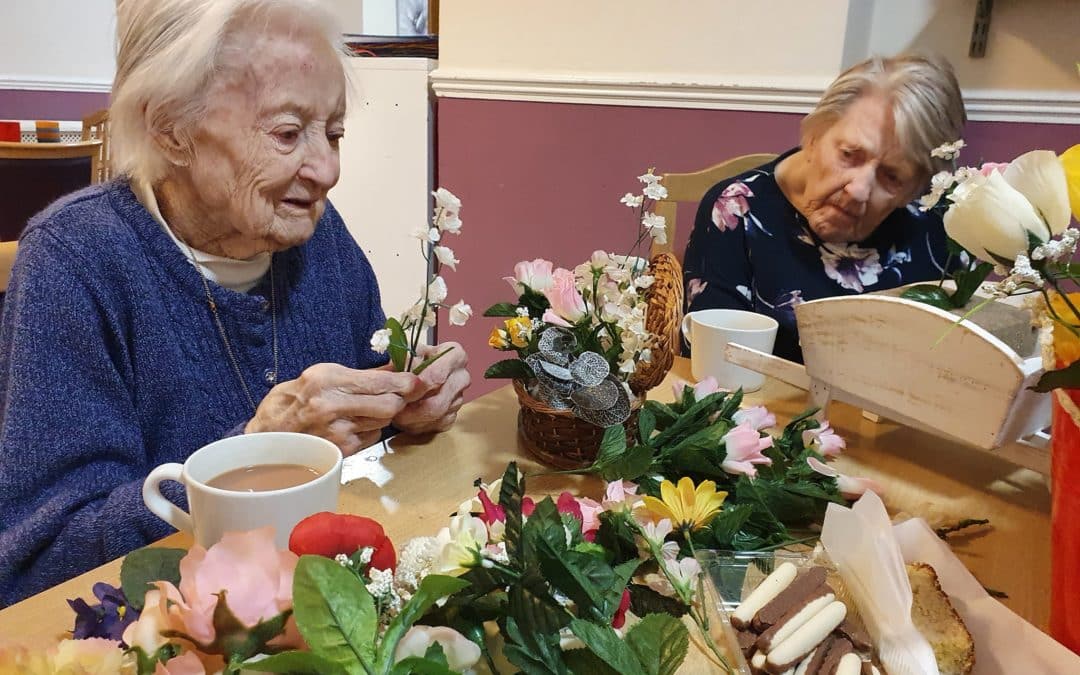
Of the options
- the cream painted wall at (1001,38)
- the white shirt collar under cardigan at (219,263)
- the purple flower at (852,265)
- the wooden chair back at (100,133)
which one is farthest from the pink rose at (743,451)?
the wooden chair back at (100,133)

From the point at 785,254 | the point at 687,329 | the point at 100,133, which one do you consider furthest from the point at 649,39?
the point at 100,133

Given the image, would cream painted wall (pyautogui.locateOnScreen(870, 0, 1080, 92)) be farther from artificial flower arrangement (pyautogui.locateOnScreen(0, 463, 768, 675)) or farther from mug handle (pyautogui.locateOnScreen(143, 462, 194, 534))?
mug handle (pyautogui.locateOnScreen(143, 462, 194, 534))

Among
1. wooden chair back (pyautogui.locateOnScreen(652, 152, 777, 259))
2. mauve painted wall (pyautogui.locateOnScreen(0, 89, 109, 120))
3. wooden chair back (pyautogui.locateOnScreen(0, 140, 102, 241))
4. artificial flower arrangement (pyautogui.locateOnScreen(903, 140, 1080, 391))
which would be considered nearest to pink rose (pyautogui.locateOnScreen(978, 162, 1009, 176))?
artificial flower arrangement (pyautogui.locateOnScreen(903, 140, 1080, 391))

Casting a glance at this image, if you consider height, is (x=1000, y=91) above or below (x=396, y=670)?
above

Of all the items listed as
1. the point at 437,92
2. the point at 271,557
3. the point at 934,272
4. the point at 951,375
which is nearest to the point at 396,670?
the point at 271,557

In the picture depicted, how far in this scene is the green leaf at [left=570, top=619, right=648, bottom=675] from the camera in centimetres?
43

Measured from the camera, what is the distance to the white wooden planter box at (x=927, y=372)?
810mm

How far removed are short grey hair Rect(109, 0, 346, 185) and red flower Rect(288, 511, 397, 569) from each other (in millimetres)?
809

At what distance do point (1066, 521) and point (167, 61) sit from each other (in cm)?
109

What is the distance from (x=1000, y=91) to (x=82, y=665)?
84.0 inches

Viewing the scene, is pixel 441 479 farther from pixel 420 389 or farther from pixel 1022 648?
pixel 1022 648

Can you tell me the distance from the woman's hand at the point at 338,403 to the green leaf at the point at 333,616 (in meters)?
0.56

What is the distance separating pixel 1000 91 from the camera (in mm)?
1867

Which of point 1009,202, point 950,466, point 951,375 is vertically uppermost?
point 1009,202
